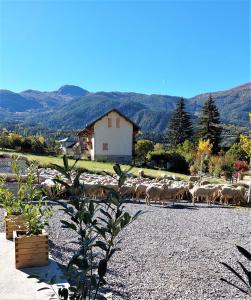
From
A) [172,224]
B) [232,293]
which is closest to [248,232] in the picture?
[172,224]

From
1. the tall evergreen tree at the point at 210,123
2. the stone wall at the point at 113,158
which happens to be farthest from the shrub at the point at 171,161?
the tall evergreen tree at the point at 210,123

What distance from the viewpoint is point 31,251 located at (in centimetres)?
476

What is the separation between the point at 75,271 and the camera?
5.82ft

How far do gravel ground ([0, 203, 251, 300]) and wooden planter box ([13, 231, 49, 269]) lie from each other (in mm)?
507

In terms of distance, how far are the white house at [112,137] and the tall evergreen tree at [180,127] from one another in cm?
1298

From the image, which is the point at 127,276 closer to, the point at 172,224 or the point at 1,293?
the point at 1,293

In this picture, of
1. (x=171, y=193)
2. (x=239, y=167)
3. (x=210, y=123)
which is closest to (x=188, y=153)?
(x=239, y=167)

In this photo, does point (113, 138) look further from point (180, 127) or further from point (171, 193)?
point (171, 193)

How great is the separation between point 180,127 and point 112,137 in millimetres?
15386

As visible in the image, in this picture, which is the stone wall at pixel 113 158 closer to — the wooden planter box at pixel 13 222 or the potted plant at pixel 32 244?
the wooden planter box at pixel 13 222

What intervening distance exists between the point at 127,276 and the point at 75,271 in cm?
353

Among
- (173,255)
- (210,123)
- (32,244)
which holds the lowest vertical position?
(173,255)

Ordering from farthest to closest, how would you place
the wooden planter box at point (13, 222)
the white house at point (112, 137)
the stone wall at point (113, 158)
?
the white house at point (112, 137) < the stone wall at point (113, 158) < the wooden planter box at point (13, 222)

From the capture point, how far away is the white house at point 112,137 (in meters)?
34.8
